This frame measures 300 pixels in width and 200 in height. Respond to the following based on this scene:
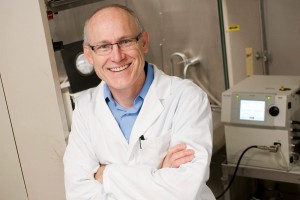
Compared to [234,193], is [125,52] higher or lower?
higher

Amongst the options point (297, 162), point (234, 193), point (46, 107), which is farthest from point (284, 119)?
point (46, 107)

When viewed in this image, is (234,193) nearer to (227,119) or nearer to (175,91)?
(227,119)

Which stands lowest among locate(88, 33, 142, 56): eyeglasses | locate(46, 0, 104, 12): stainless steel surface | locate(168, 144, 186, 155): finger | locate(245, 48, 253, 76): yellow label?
locate(168, 144, 186, 155): finger

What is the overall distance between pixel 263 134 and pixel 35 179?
105 centimetres

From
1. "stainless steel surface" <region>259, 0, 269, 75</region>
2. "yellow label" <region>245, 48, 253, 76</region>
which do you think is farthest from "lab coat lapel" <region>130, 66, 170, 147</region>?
"stainless steel surface" <region>259, 0, 269, 75</region>

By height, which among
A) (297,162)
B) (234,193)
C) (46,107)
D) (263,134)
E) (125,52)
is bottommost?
(234,193)

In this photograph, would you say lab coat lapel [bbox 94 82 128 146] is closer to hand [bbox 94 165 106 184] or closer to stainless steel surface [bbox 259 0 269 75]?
hand [bbox 94 165 106 184]

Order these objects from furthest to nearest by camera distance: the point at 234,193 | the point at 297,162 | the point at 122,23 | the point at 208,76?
the point at 208,76 < the point at 234,193 < the point at 297,162 < the point at 122,23

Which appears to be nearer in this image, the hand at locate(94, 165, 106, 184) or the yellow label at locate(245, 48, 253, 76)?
the hand at locate(94, 165, 106, 184)

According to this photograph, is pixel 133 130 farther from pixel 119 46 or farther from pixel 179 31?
pixel 179 31

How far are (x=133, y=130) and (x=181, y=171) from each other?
0.76ft

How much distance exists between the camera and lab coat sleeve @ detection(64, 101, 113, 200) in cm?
122

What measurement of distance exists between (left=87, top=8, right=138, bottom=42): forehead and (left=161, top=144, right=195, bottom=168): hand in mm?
402

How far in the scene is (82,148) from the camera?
1311mm
